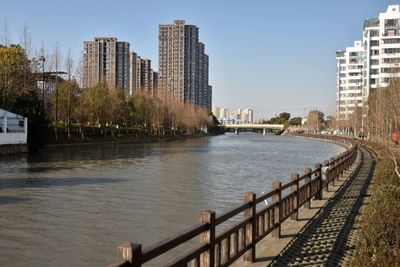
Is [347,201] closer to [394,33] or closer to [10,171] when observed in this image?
[10,171]

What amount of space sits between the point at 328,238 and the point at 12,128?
119 feet

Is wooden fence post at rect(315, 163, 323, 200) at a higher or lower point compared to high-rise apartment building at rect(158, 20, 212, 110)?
lower

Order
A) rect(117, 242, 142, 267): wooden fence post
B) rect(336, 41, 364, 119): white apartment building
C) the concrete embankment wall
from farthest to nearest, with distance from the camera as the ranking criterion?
rect(336, 41, 364, 119): white apartment building, the concrete embankment wall, rect(117, 242, 142, 267): wooden fence post

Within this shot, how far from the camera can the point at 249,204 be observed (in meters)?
7.23

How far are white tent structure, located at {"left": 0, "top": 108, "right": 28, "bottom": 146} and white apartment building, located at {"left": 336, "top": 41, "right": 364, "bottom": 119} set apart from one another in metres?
106

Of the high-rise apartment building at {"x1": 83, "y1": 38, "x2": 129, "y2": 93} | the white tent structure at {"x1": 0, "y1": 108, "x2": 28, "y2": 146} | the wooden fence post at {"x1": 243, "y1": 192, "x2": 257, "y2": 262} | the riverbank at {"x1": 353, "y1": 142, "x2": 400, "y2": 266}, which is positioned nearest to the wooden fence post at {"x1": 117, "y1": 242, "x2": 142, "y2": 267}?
the riverbank at {"x1": 353, "y1": 142, "x2": 400, "y2": 266}

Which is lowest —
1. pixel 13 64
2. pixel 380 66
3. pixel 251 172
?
pixel 251 172

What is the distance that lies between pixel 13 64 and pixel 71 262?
46.5 metres

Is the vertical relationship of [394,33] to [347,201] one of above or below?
above

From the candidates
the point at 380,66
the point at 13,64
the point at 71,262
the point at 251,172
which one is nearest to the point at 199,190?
the point at 251,172

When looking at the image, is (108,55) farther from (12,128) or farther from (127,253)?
(127,253)

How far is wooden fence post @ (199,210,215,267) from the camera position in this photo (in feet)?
18.7

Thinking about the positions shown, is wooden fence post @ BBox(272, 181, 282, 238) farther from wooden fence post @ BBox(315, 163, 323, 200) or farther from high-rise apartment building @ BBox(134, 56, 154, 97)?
high-rise apartment building @ BBox(134, 56, 154, 97)

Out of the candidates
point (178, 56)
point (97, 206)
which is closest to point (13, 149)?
point (97, 206)
